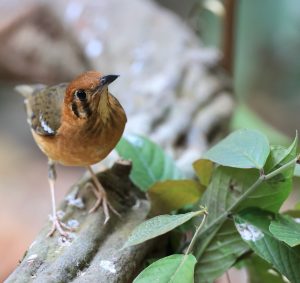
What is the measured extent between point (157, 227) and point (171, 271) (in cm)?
10

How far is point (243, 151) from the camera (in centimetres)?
136

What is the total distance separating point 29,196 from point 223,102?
1.63m

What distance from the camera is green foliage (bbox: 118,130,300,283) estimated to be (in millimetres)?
1209

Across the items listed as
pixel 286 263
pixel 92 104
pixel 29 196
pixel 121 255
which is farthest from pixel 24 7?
pixel 286 263

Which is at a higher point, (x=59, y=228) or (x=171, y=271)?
(x=171, y=271)

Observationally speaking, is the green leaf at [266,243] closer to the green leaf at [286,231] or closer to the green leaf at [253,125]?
the green leaf at [286,231]

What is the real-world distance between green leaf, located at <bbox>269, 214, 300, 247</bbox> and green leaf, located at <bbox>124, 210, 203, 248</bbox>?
19 cm

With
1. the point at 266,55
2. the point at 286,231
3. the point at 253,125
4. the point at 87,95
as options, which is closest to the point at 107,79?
the point at 87,95

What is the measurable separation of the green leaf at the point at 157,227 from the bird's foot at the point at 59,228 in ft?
1.20

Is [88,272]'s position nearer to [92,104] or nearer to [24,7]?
[92,104]

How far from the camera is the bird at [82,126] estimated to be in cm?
156

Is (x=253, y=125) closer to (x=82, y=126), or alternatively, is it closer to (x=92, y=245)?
(x=82, y=126)

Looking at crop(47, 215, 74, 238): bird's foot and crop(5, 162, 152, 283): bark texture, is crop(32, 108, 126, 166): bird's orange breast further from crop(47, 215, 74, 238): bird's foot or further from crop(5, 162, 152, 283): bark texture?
crop(47, 215, 74, 238): bird's foot

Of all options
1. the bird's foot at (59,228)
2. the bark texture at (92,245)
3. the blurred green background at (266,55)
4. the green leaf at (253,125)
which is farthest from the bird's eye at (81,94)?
the blurred green background at (266,55)
